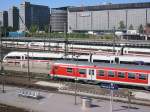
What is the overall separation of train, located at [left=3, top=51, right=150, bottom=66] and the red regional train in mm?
7114

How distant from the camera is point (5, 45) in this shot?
4087 inches

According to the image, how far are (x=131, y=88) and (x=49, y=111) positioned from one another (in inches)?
515

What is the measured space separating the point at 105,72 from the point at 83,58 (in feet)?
47.6

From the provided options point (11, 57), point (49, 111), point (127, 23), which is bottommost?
point (49, 111)

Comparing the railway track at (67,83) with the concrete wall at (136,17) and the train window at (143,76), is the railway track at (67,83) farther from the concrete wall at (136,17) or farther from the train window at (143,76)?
the concrete wall at (136,17)

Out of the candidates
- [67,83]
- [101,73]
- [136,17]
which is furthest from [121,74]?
[136,17]

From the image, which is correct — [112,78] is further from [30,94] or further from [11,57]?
[11,57]

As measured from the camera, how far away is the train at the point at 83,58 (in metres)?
49.6

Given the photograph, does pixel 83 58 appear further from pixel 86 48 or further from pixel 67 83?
pixel 86 48

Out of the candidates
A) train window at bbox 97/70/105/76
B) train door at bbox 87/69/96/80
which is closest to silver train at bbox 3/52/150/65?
train door at bbox 87/69/96/80

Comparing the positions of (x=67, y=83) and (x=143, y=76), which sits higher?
(x=143, y=76)

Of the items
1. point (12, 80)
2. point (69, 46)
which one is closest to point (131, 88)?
point (12, 80)

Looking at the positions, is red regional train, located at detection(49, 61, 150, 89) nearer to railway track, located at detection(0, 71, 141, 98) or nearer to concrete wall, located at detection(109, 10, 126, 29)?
railway track, located at detection(0, 71, 141, 98)

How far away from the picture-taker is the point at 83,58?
172 feet
